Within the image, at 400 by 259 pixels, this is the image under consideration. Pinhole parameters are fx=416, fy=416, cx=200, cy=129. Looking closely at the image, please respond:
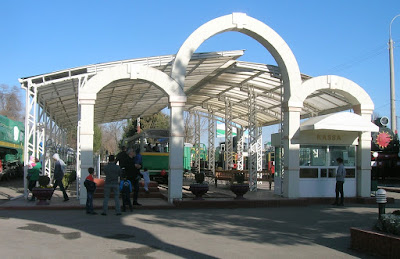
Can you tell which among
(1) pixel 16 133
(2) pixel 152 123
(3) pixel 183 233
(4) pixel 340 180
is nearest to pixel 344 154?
(4) pixel 340 180

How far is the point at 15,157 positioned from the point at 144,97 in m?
14.2

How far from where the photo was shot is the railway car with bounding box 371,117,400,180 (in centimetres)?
2953

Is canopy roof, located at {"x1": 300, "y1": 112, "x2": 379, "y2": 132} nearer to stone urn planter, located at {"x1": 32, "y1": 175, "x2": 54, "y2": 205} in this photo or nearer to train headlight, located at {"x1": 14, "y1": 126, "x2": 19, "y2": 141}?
stone urn planter, located at {"x1": 32, "y1": 175, "x2": 54, "y2": 205}

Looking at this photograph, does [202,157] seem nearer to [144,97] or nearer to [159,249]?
[144,97]

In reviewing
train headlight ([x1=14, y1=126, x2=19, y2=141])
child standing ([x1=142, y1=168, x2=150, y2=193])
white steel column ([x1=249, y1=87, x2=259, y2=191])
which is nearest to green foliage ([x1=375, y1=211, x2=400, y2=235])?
child standing ([x1=142, y1=168, x2=150, y2=193])

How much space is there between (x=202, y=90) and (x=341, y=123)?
9793mm

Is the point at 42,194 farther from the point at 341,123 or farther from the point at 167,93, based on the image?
the point at 341,123

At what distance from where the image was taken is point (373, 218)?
449 inches

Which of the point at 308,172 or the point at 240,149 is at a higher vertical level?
the point at 240,149

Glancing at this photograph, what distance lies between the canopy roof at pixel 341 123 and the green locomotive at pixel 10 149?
778 inches

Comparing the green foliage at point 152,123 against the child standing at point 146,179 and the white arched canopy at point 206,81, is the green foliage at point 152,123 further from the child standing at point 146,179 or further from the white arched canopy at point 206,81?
the child standing at point 146,179

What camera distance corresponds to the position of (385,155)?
2953 cm

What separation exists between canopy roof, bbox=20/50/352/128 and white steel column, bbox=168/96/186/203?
1.99 m

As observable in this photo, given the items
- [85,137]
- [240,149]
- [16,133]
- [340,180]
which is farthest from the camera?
[16,133]
